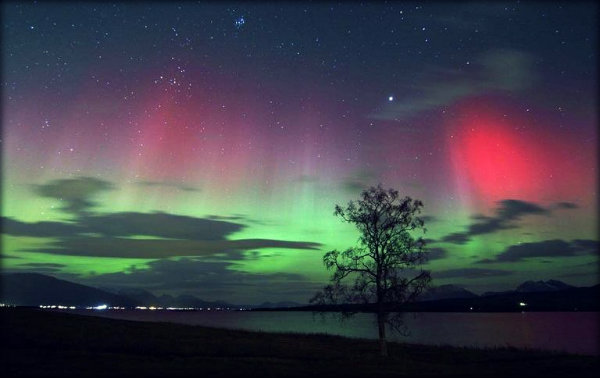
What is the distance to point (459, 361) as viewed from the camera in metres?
41.2

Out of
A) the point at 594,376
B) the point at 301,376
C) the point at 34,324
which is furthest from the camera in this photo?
the point at 34,324

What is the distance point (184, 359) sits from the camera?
30688 millimetres

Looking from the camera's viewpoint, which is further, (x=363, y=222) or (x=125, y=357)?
(x=363, y=222)

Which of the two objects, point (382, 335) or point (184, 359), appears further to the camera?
point (382, 335)

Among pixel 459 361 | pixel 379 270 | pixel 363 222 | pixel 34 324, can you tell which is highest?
pixel 363 222

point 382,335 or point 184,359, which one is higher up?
point 382,335

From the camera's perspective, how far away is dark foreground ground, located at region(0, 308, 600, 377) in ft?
85.6

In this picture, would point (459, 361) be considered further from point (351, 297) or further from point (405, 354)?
point (351, 297)

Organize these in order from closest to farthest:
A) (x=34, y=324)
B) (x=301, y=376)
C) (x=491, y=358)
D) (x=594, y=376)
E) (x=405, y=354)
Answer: (x=301, y=376)
(x=594, y=376)
(x=34, y=324)
(x=491, y=358)
(x=405, y=354)

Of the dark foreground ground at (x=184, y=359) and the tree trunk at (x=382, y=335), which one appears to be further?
the tree trunk at (x=382, y=335)

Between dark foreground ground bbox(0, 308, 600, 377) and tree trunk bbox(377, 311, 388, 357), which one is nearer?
Result: dark foreground ground bbox(0, 308, 600, 377)

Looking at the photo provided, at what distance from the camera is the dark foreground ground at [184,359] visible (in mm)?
26094

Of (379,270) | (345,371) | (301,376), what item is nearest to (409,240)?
(379,270)

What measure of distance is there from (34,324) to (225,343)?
1530 cm
